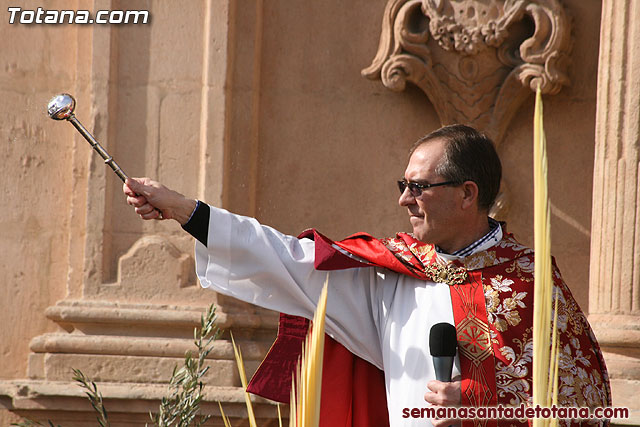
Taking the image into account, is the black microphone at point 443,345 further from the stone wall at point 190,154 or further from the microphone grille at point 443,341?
the stone wall at point 190,154

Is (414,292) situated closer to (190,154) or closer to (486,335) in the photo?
(486,335)

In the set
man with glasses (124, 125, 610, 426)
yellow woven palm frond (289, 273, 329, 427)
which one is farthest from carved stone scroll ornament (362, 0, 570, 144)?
yellow woven palm frond (289, 273, 329, 427)

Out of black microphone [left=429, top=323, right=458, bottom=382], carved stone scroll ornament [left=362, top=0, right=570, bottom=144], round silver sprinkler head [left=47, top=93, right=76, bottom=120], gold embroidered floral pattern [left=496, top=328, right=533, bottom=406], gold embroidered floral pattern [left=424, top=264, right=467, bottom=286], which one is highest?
carved stone scroll ornament [left=362, top=0, right=570, bottom=144]

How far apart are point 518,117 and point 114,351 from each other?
246cm

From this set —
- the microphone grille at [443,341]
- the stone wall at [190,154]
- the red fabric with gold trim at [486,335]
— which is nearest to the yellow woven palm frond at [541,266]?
the microphone grille at [443,341]

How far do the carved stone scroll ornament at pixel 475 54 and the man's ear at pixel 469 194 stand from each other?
211 cm

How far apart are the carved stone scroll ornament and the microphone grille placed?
281 cm

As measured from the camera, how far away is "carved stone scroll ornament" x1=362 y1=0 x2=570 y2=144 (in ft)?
15.4

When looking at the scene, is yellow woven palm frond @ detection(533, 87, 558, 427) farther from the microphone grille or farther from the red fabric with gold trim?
the red fabric with gold trim

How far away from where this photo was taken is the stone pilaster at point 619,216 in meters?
4.01

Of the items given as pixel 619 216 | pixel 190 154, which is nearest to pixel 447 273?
pixel 619 216

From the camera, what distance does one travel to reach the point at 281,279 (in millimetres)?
2744

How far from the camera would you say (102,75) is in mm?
4734

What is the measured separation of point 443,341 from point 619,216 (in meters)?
2.22
